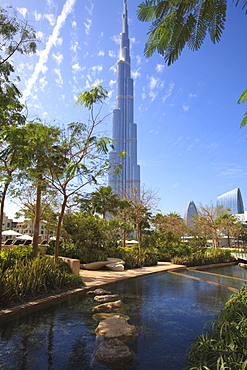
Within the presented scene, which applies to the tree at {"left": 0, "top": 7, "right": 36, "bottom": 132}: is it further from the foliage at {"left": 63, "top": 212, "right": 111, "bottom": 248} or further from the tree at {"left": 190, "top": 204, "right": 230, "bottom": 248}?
the tree at {"left": 190, "top": 204, "right": 230, "bottom": 248}

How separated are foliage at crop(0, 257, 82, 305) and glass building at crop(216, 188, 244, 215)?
134 meters

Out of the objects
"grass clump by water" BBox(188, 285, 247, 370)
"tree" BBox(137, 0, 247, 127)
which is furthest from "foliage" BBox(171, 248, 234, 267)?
"tree" BBox(137, 0, 247, 127)

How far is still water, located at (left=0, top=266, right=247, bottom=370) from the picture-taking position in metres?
3.99

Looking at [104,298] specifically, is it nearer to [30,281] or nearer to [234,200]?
[30,281]

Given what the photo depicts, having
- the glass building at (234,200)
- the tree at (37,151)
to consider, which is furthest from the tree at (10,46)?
the glass building at (234,200)

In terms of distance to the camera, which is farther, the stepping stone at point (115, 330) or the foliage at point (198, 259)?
the foliage at point (198, 259)

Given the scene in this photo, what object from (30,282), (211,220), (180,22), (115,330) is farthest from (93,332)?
(211,220)

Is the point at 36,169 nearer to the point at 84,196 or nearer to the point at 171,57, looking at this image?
the point at 84,196

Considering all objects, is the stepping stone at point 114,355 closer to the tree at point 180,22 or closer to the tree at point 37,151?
the tree at point 180,22

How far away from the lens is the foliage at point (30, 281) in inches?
263

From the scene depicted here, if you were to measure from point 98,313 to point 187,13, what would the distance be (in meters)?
6.73

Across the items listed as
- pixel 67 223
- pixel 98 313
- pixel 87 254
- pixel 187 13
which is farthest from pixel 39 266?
pixel 187 13

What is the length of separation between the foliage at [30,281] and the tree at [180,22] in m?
6.81

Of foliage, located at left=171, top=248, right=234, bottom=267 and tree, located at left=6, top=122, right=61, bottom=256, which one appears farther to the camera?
foliage, located at left=171, top=248, right=234, bottom=267
